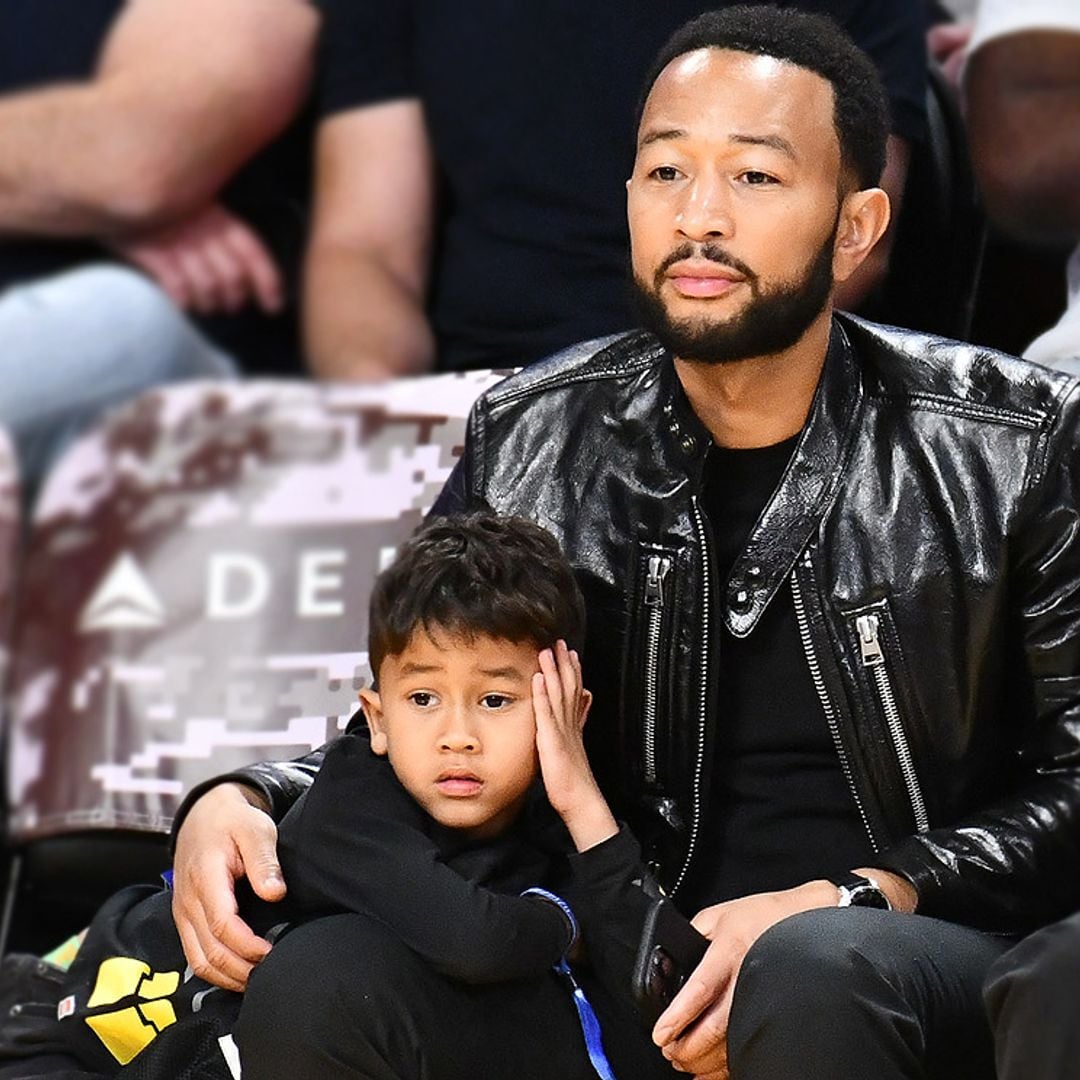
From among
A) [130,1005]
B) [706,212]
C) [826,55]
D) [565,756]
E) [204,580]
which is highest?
[826,55]

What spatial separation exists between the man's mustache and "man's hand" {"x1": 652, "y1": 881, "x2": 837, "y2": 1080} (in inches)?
18.2

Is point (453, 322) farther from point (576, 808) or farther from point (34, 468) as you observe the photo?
point (576, 808)

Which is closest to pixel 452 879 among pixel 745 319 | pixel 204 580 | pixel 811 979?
pixel 811 979

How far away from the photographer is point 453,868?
4.73 ft

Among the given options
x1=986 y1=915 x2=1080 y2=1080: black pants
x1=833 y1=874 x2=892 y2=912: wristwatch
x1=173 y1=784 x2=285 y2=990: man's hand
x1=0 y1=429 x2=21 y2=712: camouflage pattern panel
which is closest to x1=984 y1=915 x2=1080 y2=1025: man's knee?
x1=986 y1=915 x2=1080 y2=1080: black pants

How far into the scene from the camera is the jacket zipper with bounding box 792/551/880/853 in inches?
60.5

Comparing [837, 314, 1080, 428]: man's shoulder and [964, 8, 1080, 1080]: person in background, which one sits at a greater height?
[964, 8, 1080, 1080]: person in background

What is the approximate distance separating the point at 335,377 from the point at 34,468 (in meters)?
0.36

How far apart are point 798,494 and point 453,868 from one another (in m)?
0.39

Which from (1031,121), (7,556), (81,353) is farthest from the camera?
(81,353)

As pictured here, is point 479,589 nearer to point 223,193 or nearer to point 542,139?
point 542,139

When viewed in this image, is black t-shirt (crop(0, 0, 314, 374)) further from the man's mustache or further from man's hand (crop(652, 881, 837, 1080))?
man's hand (crop(652, 881, 837, 1080))

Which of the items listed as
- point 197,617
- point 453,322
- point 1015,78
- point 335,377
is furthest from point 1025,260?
point 197,617

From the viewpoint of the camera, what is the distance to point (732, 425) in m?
1.62
